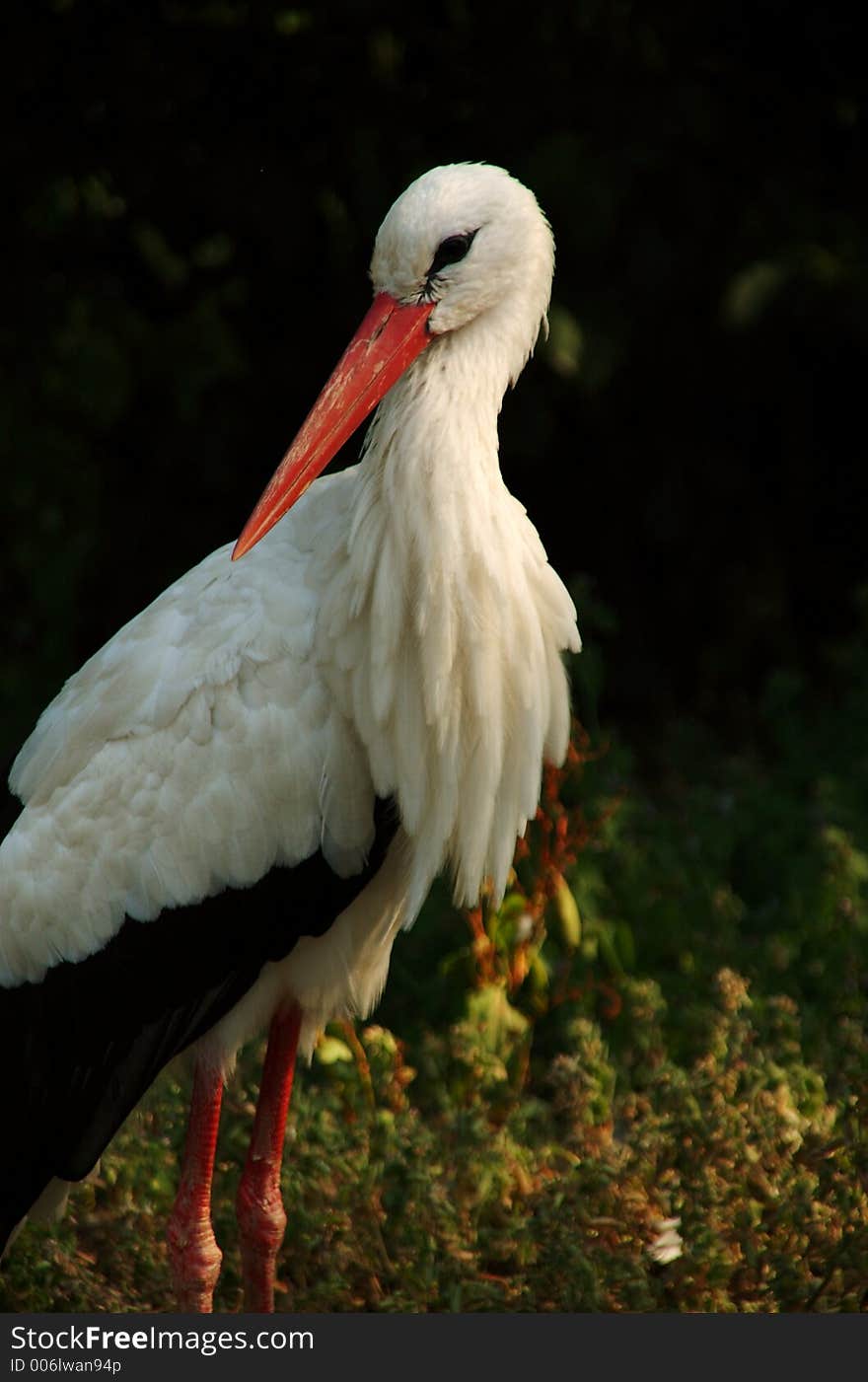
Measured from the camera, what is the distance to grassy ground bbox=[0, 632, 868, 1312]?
2.76 m

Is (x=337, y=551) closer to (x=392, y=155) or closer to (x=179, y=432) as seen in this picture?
(x=392, y=155)

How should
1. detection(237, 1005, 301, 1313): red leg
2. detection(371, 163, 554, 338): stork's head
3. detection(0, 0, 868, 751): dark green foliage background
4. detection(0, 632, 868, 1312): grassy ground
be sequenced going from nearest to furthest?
detection(371, 163, 554, 338): stork's head < detection(0, 632, 868, 1312): grassy ground < detection(237, 1005, 301, 1313): red leg < detection(0, 0, 868, 751): dark green foliage background

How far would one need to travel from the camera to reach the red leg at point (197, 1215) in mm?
2838

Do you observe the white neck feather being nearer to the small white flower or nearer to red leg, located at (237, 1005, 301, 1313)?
red leg, located at (237, 1005, 301, 1313)

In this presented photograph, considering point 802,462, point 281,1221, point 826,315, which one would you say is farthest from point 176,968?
point 802,462

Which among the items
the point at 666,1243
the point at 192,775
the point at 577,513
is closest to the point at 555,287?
the point at 577,513

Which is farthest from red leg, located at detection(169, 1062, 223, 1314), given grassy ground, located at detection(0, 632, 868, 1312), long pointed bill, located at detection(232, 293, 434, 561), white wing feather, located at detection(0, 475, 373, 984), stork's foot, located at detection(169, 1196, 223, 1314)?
long pointed bill, located at detection(232, 293, 434, 561)

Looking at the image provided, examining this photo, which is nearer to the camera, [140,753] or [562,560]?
[140,753]

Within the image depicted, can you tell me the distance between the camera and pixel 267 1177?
9.72 feet

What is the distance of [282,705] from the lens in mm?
2594

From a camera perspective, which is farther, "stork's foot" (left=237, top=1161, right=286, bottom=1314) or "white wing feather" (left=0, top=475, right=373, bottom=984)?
"stork's foot" (left=237, top=1161, right=286, bottom=1314)

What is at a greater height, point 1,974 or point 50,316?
point 50,316

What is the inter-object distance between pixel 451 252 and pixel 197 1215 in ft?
4.75

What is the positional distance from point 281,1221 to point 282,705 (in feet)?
2.84
